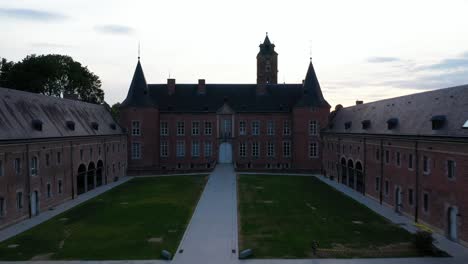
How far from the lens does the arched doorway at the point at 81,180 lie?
40097mm

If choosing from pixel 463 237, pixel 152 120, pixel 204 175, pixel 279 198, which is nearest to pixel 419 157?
pixel 463 237

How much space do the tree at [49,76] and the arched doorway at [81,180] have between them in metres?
23.8

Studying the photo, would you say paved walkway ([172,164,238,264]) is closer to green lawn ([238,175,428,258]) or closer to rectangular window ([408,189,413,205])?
green lawn ([238,175,428,258])

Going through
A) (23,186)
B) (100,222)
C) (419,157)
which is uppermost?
(419,157)

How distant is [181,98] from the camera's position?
201 ft

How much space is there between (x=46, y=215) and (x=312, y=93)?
3871 cm

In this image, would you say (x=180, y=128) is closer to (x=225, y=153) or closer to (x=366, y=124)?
(x=225, y=153)

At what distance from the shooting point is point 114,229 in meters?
26.3

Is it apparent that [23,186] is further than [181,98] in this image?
No

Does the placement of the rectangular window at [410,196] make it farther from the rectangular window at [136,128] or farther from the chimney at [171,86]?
the chimney at [171,86]

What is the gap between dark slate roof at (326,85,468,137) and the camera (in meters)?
26.0

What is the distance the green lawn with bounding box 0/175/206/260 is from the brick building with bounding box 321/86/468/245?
16.2m

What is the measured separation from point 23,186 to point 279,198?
68.2ft

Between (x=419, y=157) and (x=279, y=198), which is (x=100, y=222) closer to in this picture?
(x=279, y=198)
